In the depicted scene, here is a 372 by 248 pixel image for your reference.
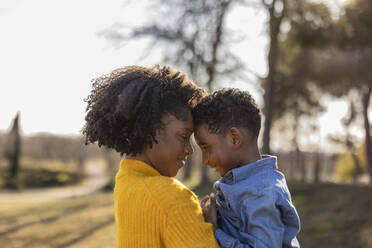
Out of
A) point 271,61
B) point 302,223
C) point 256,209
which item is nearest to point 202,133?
point 256,209

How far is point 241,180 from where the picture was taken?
2020mm

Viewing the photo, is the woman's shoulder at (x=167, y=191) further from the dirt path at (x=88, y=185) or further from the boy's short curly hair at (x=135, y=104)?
the dirt path at (x=88, y=185)

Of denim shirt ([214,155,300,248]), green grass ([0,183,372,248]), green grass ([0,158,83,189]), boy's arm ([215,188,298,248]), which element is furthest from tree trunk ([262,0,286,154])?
green grass ([0,158,83,189])

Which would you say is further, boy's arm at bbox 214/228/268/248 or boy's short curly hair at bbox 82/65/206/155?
boy's short curly hair at bbox 82/65/206/155

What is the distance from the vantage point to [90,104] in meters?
2.20

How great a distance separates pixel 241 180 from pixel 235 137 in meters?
0.23

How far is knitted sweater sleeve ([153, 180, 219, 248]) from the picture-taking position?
170cm

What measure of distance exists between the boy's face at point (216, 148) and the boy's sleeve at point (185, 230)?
459 millimetres

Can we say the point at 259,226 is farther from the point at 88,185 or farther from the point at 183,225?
the point at 88,185

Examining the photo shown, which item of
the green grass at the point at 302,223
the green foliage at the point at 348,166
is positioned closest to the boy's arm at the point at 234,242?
the green grass at the point at 302,223

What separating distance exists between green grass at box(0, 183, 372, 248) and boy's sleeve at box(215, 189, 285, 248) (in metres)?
4.82

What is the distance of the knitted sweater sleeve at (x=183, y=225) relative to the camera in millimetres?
1702

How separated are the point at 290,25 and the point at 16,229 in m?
9.25

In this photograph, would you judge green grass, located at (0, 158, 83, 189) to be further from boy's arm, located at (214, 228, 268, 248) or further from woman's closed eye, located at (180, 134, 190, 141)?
boy's arm, located at (214, 228, 268, 248)
